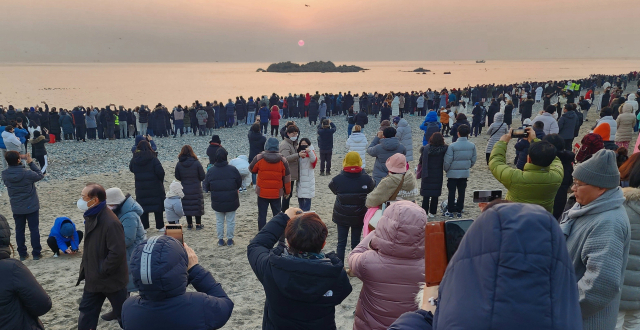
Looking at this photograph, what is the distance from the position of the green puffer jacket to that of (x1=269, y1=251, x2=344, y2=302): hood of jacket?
287 cm

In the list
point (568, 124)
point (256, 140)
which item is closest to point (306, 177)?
point (256, 140)

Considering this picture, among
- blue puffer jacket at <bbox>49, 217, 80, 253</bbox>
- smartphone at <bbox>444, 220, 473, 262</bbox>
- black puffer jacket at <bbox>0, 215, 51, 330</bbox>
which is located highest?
smartphone at <bbox>444, 220, 473, 262</bbox>

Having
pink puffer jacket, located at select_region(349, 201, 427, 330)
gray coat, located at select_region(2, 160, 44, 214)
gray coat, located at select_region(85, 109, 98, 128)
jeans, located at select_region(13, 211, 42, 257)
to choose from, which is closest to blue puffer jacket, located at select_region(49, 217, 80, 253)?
jeans, located at select_region(13, 211, 42, 257)

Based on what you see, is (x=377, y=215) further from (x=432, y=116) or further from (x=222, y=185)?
(x=432, y=116)

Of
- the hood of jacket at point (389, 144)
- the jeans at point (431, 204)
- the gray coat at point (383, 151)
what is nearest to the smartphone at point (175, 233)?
the gray coat at point (383, 151)

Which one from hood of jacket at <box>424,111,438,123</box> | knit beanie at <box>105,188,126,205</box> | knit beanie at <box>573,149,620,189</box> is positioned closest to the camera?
knit beanie at <box>573,149,620,189</box>

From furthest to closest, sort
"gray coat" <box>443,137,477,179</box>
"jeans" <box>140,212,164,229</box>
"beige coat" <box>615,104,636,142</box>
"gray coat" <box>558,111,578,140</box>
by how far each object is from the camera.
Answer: "gray coat" <box>558,111,578,140</box> < "beige coat" <box>615,104,636,142</box> < "jeans" <box>140,212,164,229</box> < "gray coat" <box>443,137,477,179</box>

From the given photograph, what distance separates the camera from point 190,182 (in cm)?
722

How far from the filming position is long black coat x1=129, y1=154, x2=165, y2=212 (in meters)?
6.79

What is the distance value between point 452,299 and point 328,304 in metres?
1.27

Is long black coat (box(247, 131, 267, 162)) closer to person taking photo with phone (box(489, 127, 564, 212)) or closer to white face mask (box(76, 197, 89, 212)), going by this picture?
white face mask (box(76, 197, 89, 212))

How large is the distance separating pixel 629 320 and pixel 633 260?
0.52 metres

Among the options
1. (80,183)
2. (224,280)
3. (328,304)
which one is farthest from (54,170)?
(328,304)

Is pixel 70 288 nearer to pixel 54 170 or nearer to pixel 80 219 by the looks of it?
pixel 80 219
